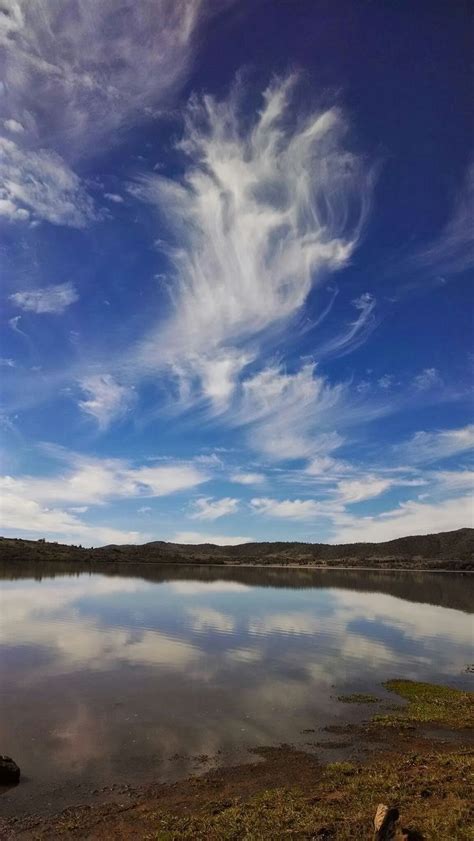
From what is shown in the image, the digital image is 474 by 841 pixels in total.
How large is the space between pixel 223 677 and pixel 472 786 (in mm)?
20050

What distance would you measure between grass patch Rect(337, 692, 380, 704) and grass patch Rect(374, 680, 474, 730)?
5.76 ft

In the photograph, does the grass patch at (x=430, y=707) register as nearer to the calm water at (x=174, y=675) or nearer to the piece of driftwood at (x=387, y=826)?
the calm water at (x=174, y=675)

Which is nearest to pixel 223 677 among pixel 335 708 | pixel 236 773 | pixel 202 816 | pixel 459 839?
pixel 335 708

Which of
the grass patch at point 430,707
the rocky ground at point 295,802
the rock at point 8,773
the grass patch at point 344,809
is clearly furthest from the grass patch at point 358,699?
the rock at point 8,773

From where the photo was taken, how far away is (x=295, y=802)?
14.3 metres

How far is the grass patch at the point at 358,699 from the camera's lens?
1063 inches

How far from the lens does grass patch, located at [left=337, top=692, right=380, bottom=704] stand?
27.0 m

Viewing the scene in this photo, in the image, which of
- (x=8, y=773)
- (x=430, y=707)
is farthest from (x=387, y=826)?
(x=430, y=707)

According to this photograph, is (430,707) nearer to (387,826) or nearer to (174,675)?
(174,675)

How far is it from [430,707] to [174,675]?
603 inches

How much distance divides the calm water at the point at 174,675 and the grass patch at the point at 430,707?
1.80m

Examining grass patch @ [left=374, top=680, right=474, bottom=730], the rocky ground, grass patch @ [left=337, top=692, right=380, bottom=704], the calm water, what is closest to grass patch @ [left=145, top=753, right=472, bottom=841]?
the rocky ground

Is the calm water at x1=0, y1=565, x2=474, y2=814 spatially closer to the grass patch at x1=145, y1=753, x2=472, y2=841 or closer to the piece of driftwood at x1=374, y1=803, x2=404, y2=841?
the grass patch at x1=145, y1=753, x2=472, y2=841

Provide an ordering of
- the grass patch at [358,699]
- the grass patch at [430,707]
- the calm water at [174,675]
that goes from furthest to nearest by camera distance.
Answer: the grass patch at [358,699] → the grass patch at [430,707] → the calm water at [174,675]
